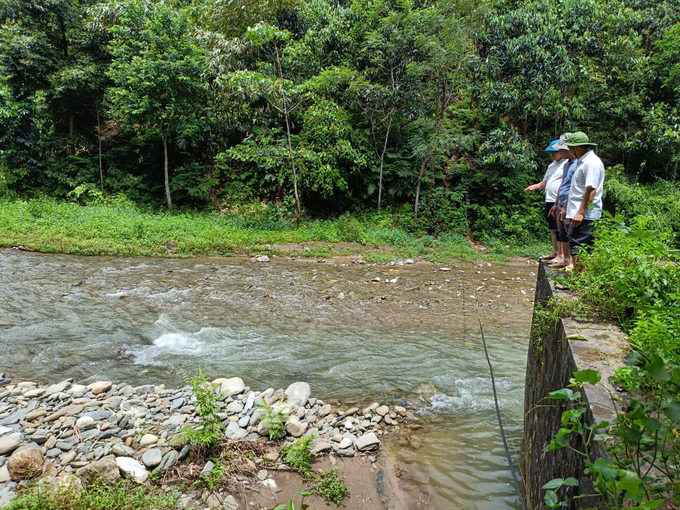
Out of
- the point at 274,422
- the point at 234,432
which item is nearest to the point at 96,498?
the point at 234,432

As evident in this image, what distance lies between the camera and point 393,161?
16594 mm

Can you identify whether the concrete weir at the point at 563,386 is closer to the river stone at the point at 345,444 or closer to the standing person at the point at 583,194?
the standing person at the point at 583,194

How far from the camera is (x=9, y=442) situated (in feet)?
11.1

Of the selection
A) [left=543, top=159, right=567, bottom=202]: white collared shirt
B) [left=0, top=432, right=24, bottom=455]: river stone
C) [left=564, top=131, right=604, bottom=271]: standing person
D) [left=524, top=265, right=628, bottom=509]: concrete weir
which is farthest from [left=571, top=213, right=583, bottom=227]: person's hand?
[left=0, top=432, right=24, bottom=455]: river stone

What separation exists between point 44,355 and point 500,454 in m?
5.82

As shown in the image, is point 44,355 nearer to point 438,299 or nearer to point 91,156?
point 438,299

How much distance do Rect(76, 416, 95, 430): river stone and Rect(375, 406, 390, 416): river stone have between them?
273 cm

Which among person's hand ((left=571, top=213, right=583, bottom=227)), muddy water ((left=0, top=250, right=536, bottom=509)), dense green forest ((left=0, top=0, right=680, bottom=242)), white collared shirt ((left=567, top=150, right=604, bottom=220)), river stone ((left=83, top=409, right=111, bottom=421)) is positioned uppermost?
dense green forest ((left=0, top=0, right=680, bottom=242))

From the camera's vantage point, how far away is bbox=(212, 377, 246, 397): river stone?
14.6ft

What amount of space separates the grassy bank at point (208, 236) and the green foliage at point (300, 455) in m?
8.48

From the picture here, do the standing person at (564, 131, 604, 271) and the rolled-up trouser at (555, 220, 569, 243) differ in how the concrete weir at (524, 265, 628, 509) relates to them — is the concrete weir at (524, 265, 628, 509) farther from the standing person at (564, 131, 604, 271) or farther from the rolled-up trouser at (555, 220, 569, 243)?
the rolled-up trouser at (555, 220, 569, 243)

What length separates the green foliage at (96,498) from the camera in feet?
8.97

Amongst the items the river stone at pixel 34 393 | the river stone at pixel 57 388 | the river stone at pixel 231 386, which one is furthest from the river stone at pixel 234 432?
the river stone at pixel 34 393

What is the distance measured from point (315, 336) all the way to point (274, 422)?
112 inches
